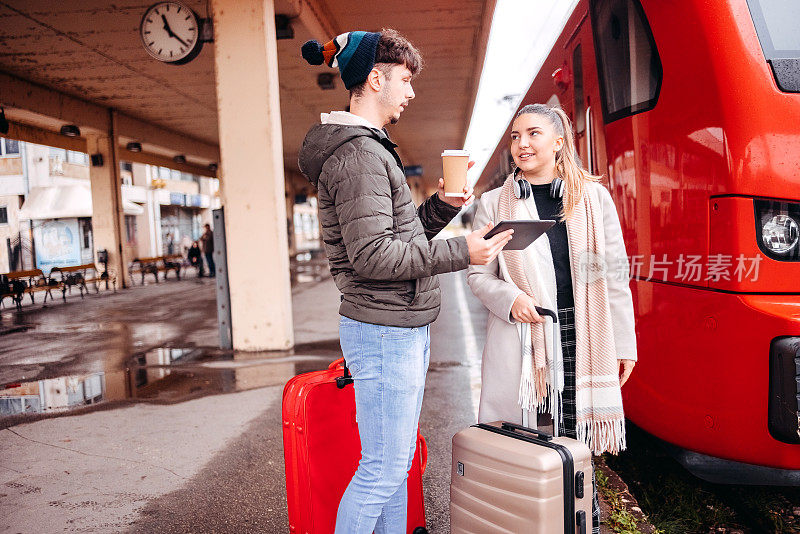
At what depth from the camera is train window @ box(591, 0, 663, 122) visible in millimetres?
2926

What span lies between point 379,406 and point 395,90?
3.33ft

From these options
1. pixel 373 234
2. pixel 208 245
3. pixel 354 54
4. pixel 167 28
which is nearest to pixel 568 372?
pixel 373 234

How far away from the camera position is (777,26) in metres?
2.54

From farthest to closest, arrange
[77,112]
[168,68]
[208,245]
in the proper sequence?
[208,245] → [77,112] → [168,68]

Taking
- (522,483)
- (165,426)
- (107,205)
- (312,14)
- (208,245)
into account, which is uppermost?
(312,14)

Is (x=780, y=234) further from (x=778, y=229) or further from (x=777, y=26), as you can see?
(x=777, y=26)

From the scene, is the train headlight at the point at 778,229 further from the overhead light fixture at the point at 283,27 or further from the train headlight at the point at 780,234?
the overhead light fixture at the point at 283,27

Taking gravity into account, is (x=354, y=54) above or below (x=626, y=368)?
above

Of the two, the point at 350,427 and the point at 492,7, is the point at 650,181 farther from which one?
the point at 492,7

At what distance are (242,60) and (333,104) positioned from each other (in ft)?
31.9

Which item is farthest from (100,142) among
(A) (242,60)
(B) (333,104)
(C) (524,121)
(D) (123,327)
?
(C) (524,121)

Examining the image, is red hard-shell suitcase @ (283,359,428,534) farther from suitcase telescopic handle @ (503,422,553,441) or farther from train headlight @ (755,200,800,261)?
train headlight @ (755,200,800,261)

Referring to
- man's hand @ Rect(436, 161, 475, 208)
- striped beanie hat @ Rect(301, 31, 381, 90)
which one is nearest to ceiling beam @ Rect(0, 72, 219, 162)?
striped beanie hat @ Rect(301, 31, 381, 90)

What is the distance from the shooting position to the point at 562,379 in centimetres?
228
